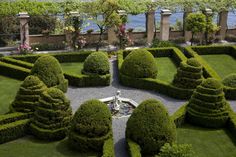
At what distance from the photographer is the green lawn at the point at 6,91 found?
2616 cm

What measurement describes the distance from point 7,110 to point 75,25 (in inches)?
534

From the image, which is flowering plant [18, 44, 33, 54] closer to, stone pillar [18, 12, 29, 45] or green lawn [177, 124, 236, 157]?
stone pillar [18, 12, 29, 45]

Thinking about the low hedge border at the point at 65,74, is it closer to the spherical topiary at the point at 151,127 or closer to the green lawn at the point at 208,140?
the green lawn at the point at 208,140

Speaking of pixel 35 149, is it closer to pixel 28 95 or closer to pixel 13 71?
pixel 28 95

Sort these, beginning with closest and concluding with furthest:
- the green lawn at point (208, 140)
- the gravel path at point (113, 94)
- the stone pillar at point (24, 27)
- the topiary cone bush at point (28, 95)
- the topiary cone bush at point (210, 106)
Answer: the green lawn at point (208, 140)
the topiary cone bush at point (28, 95)
the topiary cone bush at point (210, 106)
the gravel path at point (113, 94)
the stone pillar at point (24, 27)

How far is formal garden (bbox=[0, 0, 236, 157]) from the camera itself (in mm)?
20922

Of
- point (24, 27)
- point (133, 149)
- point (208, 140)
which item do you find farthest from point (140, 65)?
point (24, 27)

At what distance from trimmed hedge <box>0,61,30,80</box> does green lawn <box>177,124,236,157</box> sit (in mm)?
12139

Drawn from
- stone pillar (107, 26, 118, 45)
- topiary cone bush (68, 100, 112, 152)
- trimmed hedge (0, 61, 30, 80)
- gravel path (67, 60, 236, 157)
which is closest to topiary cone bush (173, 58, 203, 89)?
gravel path (67, 60, 236, 157)

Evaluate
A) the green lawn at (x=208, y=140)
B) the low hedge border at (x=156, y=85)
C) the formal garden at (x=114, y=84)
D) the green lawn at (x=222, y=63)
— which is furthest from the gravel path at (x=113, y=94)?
the green lawn at (x=222, y=63)

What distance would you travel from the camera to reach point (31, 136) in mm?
23016

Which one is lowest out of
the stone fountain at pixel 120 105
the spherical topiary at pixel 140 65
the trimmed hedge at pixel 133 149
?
the trimmed hedge at pixel 133 149

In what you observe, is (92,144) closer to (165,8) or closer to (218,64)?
(218,64)

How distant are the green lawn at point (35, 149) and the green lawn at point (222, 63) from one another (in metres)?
15.0
